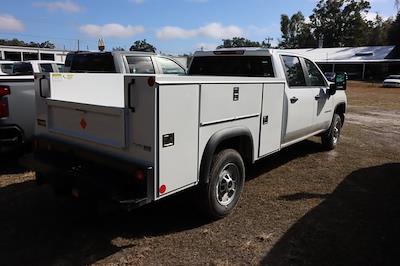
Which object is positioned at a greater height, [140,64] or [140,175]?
[140,64]

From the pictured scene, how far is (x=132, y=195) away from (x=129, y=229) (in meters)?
0.95

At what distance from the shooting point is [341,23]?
88.1 meters

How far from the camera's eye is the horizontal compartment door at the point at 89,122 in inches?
143

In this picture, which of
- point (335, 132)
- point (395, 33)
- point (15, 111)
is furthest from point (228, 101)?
point (395, 33)

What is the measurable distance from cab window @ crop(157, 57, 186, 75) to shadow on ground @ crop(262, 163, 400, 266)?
15.4 feet

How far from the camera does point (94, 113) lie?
12.7 feet

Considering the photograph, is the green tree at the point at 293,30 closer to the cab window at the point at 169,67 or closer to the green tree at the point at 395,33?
the green tree at the point at 395,33

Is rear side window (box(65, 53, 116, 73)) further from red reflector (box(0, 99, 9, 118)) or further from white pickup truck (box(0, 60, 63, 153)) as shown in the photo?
red reflector (box(0, 99, 9, 118))

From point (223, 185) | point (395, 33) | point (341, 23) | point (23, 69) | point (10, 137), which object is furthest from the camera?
point (341, 23)

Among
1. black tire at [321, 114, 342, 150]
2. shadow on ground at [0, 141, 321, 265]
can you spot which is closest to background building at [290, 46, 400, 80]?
black tire at [321, 114, 342, 150]

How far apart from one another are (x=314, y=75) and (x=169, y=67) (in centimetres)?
356

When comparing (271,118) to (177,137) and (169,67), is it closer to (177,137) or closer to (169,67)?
(177,137)

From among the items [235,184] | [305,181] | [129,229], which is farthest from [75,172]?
[305,181]

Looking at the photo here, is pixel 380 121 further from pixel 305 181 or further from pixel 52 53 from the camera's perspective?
pixel 52 53
